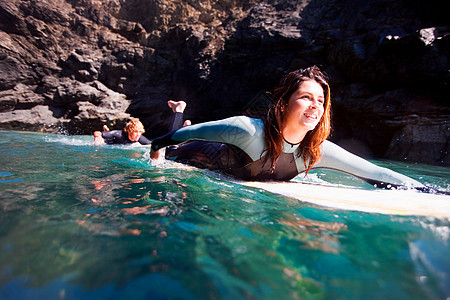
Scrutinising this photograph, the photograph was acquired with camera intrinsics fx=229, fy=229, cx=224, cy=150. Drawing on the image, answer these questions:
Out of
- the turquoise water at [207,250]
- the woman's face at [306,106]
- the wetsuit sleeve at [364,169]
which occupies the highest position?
the woman's face at [306,106]

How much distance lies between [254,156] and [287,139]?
32 centimetres

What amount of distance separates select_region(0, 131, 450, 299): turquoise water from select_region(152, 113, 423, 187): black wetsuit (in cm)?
78

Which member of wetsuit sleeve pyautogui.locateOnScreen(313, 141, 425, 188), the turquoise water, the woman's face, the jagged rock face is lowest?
the turquoise water

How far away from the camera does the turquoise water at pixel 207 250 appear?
1.95ft

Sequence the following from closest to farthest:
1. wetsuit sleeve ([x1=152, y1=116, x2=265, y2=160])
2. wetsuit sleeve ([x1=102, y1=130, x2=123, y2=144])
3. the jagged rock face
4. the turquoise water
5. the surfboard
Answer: the turquoise water
the surfboard
wetsuit sleeve ([x1=152, y1=116, x2=265, y2=160])
wetsuit sleeve ([x1=102, y1=130, x2=123, y2=144])
the jagged rock face

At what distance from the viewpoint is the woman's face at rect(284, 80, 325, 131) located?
1807 mm

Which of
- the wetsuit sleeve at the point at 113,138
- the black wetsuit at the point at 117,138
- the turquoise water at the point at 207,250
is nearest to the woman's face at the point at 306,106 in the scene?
the turquoise water at the point at 207,250

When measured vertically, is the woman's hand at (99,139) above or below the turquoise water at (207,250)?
below

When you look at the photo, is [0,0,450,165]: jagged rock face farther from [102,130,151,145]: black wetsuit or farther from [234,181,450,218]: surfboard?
[234,181,450,218]: surfboard

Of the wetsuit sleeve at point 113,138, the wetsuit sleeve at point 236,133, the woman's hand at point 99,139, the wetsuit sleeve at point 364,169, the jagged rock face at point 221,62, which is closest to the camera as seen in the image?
the wetsuit sleeve at point 236,133

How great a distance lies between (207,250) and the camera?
0.77m

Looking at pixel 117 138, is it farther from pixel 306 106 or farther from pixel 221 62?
pixel 221 62

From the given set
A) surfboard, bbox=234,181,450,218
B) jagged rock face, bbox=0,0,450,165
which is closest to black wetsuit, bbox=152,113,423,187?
surfboard, bbox=234,181,450,218

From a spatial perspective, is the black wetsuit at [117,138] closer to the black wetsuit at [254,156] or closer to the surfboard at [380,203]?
the black wetsuit at [254,156]
